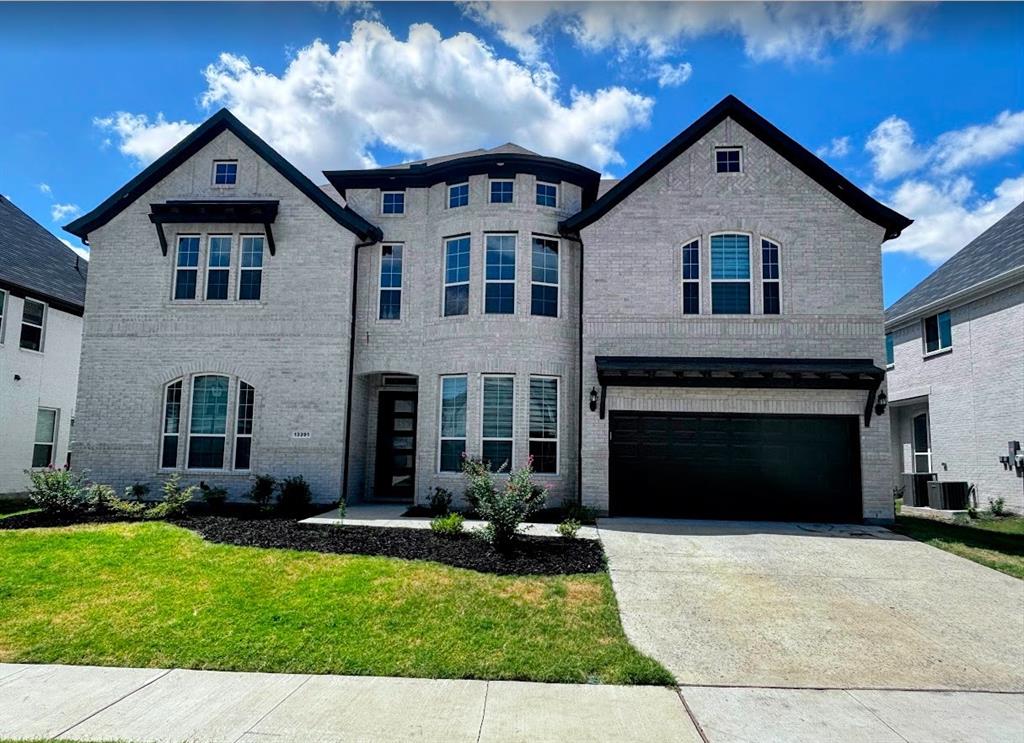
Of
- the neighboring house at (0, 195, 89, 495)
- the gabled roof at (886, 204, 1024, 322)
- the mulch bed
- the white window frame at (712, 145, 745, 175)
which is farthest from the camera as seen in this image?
the neighboring house at (0, 195, 89, 495)

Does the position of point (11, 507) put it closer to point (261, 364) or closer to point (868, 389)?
point (261, 364)

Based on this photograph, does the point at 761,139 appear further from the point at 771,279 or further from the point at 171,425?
the point at 171,425

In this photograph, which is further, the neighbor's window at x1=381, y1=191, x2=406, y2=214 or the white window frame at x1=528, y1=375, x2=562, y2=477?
the neighbor's window at x1=381, y1=191, x2=406, y2=214

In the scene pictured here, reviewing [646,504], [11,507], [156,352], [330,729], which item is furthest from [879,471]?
[11,507]

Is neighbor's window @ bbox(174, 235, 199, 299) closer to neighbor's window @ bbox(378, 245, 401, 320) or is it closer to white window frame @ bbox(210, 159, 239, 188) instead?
white window frame @ bbox(210, 159, 239, 188)

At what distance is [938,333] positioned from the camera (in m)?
19.6

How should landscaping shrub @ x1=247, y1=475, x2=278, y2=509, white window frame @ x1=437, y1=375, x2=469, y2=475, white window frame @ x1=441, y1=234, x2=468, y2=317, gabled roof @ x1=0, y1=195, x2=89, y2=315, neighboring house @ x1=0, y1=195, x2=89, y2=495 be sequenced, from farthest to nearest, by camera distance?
gabled roof @ x1=0, y1=195, x2=89, y2=315 < neighboring house @ x1=0, y1=195, x2=89, y2=495 < white window frame @ x1=441, y1=234, x2=468, y2=317 < white window frame @ x1=437, y1=375, x2=469, y2=475 < landscaping shrub @ x1=247, y1=475, x2=278, y2=509

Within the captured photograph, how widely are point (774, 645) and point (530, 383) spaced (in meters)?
8.36

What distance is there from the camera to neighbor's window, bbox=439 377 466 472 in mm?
14070

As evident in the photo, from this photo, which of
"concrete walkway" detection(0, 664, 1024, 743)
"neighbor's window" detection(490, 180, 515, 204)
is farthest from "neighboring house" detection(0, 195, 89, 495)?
"concrete walkway" detection(0, 664, 1024, 743)

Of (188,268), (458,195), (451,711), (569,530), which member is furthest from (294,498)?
(451,711)

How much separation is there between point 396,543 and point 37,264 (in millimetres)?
18510

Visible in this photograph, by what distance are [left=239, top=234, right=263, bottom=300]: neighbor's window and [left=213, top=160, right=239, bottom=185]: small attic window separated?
1.68m

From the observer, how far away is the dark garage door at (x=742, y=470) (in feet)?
43.7
